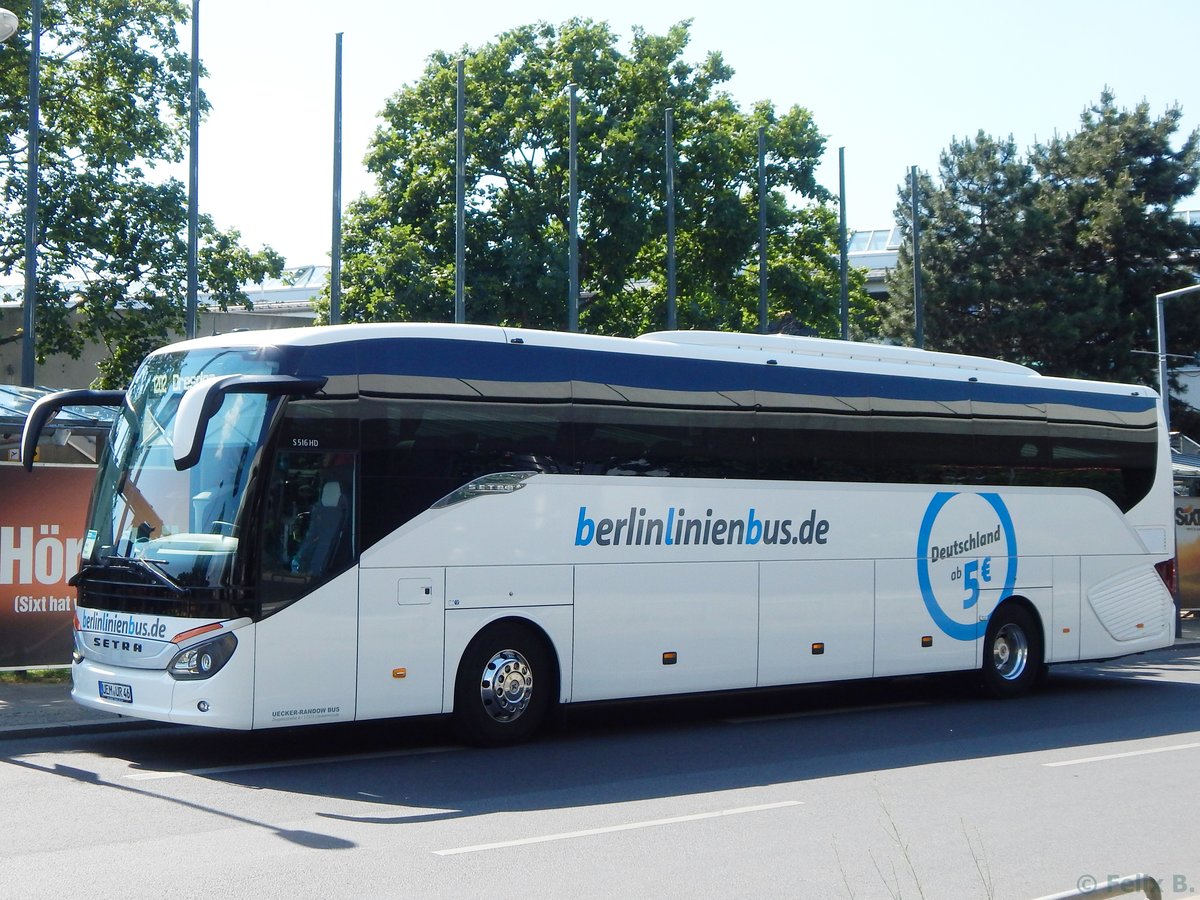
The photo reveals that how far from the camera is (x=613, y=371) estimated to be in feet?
43.0

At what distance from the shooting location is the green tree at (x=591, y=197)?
128 ft

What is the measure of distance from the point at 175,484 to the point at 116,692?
1.67 metres

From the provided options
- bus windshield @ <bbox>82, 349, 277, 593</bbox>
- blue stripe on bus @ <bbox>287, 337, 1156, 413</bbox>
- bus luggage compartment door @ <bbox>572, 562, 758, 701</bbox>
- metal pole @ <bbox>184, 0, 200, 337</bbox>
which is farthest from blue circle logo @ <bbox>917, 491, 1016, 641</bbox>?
metal pole @ <bbox>184, 0, 200, 337</bbox>

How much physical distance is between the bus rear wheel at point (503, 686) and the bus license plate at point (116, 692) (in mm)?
2584

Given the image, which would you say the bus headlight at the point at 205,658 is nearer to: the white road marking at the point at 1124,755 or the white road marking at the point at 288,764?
the white road marking at the point at 288,764

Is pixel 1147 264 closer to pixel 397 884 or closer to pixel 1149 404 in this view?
pixel 1149 404

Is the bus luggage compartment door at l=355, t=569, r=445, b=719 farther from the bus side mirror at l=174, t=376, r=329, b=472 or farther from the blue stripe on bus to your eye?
the bus side mirror at l=174, t=376, r=329, b=472

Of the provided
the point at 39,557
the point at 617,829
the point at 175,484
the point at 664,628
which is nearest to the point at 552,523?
the point at 664,628

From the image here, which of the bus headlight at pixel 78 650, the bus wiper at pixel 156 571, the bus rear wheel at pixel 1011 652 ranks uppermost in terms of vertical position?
the bus wiper at pixel 156 571

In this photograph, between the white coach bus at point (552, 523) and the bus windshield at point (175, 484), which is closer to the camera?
the bus windshield at point (175, 484)

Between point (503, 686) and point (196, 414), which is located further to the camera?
point (503, 686)

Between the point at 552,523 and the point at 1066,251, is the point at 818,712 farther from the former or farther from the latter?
the point at 1066,251

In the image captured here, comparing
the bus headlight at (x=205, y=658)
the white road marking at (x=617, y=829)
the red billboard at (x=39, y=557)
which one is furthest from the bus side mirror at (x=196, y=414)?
the red billboard at (x=39, y=557)

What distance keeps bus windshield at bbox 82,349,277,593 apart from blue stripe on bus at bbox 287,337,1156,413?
67cm
